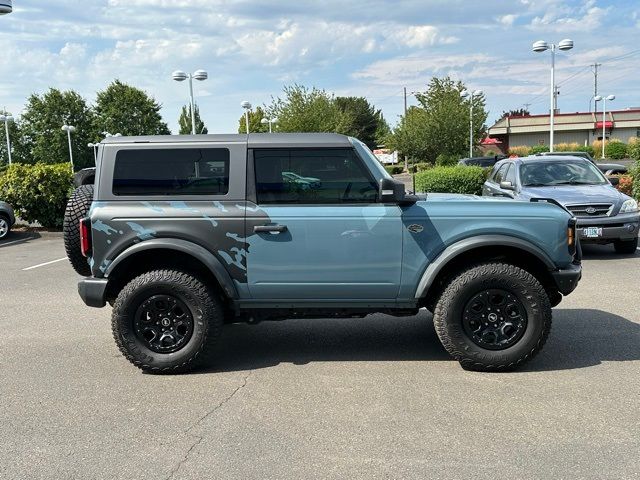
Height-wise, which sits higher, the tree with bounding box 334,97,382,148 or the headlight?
the tree with bounding box 334,97,382,148

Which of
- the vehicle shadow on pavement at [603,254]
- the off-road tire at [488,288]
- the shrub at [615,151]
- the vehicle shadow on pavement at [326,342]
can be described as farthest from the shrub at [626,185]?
the shrub at [615,151]

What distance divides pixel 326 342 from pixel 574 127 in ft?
206

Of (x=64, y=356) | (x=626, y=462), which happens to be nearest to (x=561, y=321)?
(x=626, y=462)

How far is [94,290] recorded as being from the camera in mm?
4934

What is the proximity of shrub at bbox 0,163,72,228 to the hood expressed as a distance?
38.9 feet

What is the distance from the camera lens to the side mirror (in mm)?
4680

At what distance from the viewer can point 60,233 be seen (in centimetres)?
1552

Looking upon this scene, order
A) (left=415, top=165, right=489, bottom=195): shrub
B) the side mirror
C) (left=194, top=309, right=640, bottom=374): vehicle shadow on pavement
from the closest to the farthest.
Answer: the side mirror, (left=194, top=309, right=640, bottom=374): vehicle shadow on pavement, (left=415, top=165, right=489, bottom=195): shrub

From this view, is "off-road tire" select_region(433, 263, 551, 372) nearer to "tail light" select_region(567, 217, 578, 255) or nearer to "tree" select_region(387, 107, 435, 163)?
"tail light" select_region(567, 217, 578, 255)

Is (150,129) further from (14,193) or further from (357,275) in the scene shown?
(357,275)

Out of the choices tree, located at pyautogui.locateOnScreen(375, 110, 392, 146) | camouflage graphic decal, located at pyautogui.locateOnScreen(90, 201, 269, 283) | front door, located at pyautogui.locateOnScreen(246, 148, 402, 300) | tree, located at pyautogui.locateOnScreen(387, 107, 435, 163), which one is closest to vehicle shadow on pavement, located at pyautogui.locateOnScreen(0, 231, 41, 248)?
camouflage graphic decal, located at pyautogui.locateOnScreen(90, 201, 269, 283)

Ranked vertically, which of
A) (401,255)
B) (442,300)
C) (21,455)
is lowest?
(21,455)

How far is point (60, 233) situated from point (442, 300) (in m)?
13.2

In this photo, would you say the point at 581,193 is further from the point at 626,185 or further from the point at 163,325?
the point at 626,185
